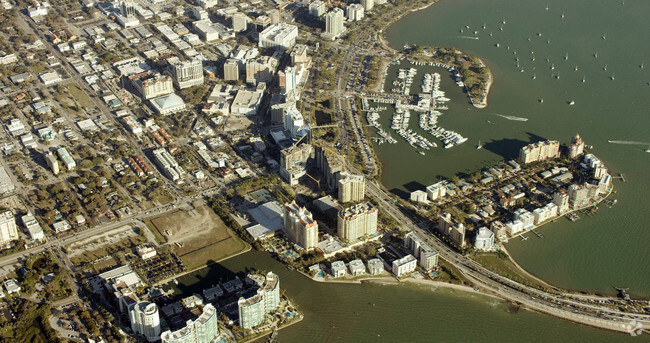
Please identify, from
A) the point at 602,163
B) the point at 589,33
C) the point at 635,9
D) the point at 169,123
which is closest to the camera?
the point at 602,163

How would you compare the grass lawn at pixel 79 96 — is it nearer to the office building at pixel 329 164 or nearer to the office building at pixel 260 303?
the office building at pixel 329 164

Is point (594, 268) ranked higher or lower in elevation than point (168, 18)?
lower

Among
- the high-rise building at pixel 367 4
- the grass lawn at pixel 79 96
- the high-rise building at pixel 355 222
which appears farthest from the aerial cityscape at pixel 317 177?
the high-rise building at pixel 367 4

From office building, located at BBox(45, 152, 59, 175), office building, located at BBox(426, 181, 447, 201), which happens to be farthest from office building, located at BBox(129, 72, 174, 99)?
office building, located at BBox(426, 181, 447, 201)

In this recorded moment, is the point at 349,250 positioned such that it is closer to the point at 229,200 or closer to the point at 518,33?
the point at 229,200

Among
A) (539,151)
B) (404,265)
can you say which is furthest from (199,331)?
(539,151)

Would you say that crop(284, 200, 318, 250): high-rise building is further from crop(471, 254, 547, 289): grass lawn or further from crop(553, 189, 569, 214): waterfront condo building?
crop(553, 189, 569, 214): waterfront condo building

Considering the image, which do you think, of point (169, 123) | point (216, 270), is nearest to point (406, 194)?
point (216, 270)
